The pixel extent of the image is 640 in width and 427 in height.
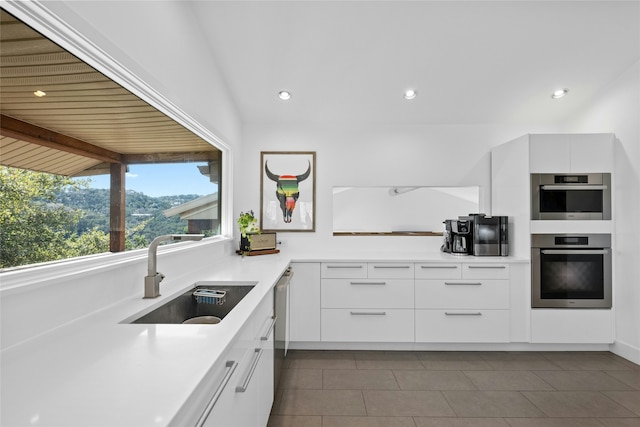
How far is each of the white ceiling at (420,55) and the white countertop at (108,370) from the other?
2162mm

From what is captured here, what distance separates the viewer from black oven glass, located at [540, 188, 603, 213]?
9.91ft

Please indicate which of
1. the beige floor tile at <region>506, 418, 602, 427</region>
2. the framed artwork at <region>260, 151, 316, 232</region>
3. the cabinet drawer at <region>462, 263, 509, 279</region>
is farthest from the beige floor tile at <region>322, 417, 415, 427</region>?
the framed artwork at <region>260, 151, 316, 232</region>

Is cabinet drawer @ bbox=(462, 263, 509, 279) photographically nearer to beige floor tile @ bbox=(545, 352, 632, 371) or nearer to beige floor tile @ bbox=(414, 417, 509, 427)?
beige floor tile @ bbox=(545, 352, 632, 371)

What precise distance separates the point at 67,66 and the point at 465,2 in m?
2.47

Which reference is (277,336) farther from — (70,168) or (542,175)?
(542,175)

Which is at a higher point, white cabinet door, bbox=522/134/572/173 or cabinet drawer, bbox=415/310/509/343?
white cabinet door, bbox=522/134/572/173

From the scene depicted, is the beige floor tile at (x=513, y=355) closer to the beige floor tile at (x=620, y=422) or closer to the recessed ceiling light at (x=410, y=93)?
the beige floor tile at (x=620, y=422)

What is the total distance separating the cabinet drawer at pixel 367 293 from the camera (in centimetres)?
305

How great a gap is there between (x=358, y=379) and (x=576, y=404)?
1.47 metres

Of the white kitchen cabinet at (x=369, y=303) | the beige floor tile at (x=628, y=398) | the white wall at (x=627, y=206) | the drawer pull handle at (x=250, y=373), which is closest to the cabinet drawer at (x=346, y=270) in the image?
the white kitchen cabinet at (x=369, y=303)

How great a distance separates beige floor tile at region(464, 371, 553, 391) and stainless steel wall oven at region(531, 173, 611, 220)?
54.1 inches

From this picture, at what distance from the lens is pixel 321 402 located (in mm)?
2215

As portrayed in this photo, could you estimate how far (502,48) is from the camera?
2.71m

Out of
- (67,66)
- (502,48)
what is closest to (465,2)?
(502,48)
